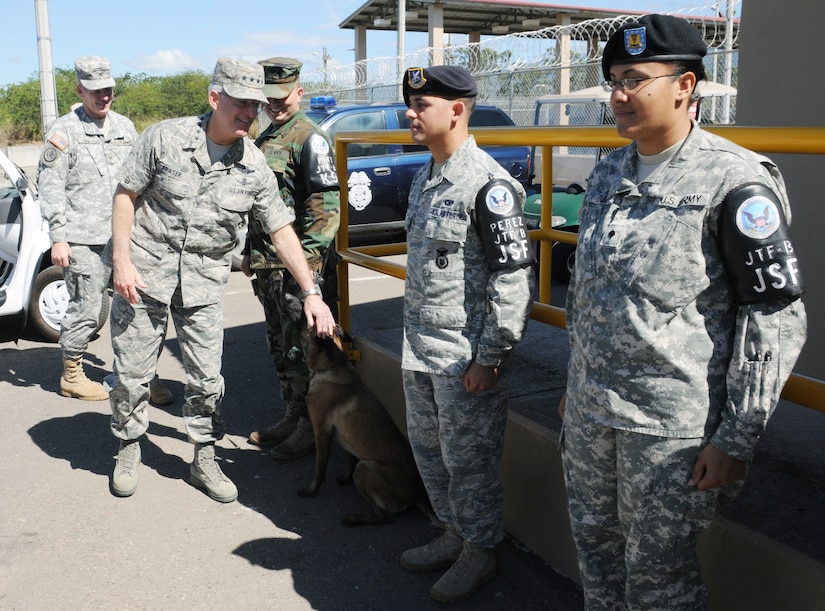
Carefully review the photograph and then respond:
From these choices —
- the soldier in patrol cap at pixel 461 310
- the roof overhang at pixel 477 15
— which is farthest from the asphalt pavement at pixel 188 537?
the roof overhang at pixel 477 15

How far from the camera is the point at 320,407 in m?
3.86

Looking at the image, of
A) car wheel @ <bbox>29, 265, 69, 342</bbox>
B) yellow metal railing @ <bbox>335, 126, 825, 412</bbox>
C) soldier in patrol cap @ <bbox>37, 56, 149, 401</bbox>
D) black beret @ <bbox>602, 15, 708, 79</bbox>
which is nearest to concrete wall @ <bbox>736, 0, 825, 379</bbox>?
yellow metal railing @ <bbox>335, 126, 825, 412</bbox>

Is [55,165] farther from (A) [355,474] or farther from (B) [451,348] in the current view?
(B) [451,348]

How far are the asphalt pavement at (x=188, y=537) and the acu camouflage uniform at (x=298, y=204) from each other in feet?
2.66

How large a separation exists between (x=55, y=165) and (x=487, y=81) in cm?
1261

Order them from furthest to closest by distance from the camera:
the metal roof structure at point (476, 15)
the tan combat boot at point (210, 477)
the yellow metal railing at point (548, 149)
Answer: the metal roof structure at point (476, 15), the tan combat boot at point (210, 477), the yellow metal railing at point (548, 149)

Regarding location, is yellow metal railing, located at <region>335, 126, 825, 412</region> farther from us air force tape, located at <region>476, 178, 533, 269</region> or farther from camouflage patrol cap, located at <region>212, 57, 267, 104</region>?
camouflage patrol cap, located at <region>212, 57, 267, 104</region>

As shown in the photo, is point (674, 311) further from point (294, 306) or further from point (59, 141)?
point (59, 141)

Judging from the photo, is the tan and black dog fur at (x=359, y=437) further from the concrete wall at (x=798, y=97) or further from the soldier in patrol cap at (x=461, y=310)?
the concrete wall at (x=798, y=97)

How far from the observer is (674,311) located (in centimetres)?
197

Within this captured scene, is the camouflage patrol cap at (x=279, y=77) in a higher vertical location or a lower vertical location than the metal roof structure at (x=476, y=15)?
lower

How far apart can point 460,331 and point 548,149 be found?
936 mm

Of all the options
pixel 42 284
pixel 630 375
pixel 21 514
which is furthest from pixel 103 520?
pixel 42 284

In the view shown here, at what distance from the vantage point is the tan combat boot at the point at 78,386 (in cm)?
536
